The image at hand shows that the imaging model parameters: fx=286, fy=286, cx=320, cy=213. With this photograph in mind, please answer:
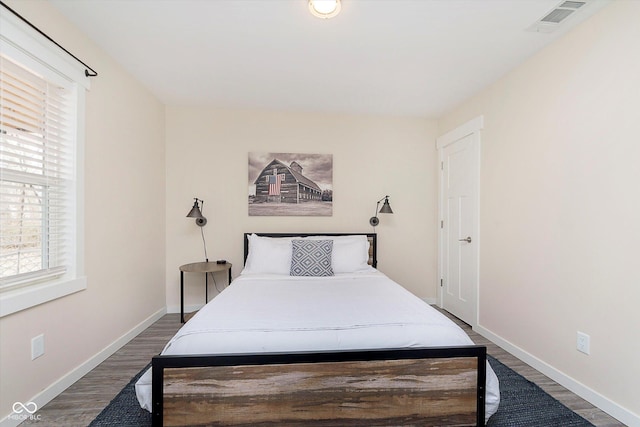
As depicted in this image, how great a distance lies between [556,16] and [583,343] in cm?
214

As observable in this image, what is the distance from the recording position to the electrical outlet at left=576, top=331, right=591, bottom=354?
1.86 metres

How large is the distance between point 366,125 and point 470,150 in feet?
4.12

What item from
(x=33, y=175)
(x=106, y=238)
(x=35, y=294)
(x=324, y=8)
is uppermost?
(x=324, y=8)

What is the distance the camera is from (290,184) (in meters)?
3.52

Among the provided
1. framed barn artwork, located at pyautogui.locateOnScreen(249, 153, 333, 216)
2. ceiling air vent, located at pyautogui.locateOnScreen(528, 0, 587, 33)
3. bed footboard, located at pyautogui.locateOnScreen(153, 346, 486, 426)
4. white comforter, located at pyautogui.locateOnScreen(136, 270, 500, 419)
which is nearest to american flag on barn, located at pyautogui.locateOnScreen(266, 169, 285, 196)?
framed barn artwork, located at pyautogui.locateOnScreen(249, 153, 333, 216)

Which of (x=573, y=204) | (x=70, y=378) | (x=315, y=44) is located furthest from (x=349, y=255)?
(x=70, y=378)

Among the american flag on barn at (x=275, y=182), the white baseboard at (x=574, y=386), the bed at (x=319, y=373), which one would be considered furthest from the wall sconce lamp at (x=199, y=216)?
the white baseboard at (x=574, y=386)

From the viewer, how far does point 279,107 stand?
3375 mm

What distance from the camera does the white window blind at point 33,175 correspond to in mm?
1583

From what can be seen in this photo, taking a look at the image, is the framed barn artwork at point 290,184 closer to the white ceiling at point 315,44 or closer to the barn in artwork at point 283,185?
the barn in artwork at point 283,185

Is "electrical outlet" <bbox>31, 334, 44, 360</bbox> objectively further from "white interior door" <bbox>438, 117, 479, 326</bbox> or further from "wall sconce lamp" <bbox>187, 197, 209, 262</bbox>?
"white interior door" <bbox>438, 117, 479, 326</bbox>

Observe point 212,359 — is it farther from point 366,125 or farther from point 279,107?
point 366,125

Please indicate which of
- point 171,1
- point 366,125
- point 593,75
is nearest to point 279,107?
point 366,125

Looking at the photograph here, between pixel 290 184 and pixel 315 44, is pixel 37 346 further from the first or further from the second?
pixel 315 44
